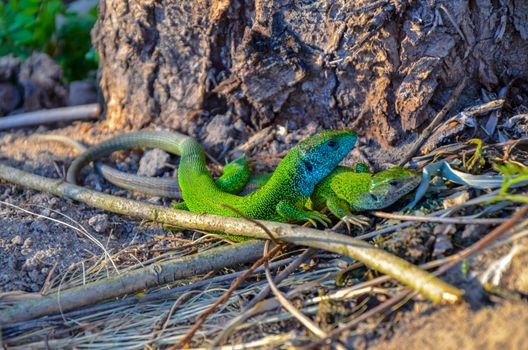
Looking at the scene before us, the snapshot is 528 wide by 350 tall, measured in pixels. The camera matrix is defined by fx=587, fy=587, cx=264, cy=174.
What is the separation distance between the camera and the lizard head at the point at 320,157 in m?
4.30

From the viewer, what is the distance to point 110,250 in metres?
4.26

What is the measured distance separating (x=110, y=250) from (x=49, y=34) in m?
3.67

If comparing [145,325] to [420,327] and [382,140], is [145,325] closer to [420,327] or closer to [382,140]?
[420,327]

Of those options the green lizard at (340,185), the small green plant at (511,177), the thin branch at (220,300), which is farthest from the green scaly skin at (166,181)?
the small green plant at (511,177)

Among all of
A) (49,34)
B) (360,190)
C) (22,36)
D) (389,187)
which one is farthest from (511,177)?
(49,34)

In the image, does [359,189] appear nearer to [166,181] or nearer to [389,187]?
[389,187]

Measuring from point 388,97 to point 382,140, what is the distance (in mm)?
357

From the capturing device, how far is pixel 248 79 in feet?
16.1

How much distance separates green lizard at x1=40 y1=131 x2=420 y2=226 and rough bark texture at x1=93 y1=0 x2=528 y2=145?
0.57 meters

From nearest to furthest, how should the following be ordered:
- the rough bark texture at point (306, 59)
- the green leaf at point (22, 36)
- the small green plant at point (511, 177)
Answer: the small green plant at point (511, 177), the rough bark texture at point (306, 59), the green leaf at point (22, 36)

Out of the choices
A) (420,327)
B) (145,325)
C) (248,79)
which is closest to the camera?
(420,327)

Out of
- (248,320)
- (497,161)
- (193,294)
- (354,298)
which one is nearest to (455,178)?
(497,161)

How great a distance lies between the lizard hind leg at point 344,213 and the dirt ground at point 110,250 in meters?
0.78

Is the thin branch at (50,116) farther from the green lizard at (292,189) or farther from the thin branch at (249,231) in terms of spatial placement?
the green lizard at (292,189)
